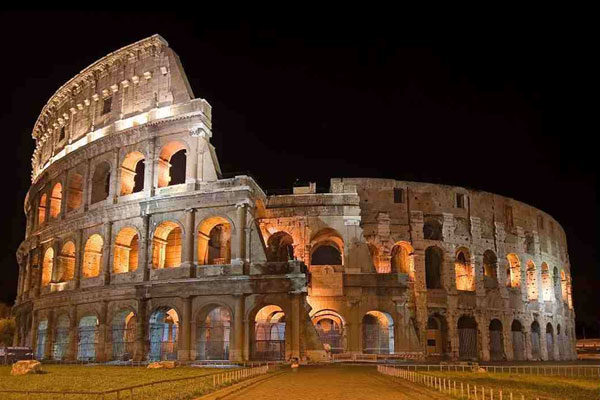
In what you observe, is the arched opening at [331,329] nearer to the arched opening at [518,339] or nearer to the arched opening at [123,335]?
the arched opening at [123,335]

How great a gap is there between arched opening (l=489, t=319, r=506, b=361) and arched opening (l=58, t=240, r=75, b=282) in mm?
27267

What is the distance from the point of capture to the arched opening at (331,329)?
1339 inches

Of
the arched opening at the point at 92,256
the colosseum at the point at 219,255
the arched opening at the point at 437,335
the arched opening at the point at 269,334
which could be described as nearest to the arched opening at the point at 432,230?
the colosseum at the point at 219,255

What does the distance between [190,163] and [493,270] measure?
74.1 ft

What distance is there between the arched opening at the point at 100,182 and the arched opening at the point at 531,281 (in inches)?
1182

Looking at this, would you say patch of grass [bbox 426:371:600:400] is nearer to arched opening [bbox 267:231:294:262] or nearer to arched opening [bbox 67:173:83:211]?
arched opening [bbox 267:231:294:262]

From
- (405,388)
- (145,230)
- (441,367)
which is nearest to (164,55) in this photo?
(145,230)

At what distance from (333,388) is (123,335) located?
19855 millimetres

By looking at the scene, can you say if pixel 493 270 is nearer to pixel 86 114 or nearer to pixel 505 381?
pixel 505 381

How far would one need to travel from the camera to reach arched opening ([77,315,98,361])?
111ft

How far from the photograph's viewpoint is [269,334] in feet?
108

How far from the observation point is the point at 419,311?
37781 millimetres

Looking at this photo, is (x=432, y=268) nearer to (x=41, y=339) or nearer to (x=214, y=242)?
(x=214, y=242)

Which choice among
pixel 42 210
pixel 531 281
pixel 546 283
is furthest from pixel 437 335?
pixel 42 210
